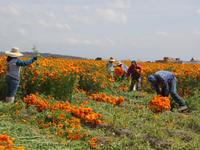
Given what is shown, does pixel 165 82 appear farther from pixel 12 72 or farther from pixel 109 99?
pixel 12 72

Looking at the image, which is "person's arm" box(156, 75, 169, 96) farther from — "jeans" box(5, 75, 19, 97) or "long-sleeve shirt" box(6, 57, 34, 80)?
"jeans" box(5, 75, 19, 97)

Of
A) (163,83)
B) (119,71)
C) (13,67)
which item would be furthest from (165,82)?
(119,71)

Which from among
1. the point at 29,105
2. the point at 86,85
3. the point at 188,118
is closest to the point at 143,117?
the point at 188,118

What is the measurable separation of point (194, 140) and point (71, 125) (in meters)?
2.37

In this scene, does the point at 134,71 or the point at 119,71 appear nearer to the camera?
the point at 134,71

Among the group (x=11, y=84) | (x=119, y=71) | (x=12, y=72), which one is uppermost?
(x=119, y=71)

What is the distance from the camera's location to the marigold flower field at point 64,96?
15.6ft

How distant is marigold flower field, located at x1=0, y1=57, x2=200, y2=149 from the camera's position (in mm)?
4770

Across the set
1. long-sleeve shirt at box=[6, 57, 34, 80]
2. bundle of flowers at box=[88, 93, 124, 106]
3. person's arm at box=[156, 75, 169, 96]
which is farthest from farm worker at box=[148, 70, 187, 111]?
long-sleeve shirt at box=[6, 57, 34, 80]

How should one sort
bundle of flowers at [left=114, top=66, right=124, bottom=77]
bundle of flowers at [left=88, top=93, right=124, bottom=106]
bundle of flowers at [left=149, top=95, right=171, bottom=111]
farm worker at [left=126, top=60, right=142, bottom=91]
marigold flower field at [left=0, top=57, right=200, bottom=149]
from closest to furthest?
1. marigold flower field at [left=0, top=57, right=200, bottom=149]
2. bundle of flowers at [left=149, top=95, right=171, bottom=111]
3. bundle of flowers at [left=88, top=93, right=124, bottom=106]
4. farm worker at [left=126, top=60, right=142, bottom=91]
5. bundle of flowers at [left=114, top=66, right=124, bottom=77]

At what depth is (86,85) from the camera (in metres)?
9.21

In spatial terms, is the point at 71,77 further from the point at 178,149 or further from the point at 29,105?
the point at 178,149

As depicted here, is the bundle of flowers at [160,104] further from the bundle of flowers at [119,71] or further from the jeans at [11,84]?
the bundle of flowers at [119,71]

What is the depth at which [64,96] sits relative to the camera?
722 cm
